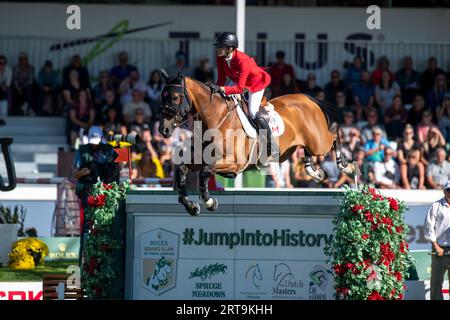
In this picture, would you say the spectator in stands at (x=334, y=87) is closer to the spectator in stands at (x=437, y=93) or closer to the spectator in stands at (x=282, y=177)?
the spectator in stands at (x=437, y=93)

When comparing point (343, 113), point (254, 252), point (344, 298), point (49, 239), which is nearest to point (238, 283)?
point (254, 252)

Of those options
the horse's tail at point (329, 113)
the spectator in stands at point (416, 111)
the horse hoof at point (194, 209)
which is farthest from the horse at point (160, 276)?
the spectator in stands at point (416, 111)

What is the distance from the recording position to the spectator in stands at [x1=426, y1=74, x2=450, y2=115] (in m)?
20.3

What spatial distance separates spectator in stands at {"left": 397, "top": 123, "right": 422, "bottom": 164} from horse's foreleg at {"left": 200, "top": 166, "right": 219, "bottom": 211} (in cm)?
741

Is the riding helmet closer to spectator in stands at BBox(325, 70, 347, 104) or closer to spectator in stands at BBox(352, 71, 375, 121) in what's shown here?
spectator in stands at BBox(325, 70, 347, 104)

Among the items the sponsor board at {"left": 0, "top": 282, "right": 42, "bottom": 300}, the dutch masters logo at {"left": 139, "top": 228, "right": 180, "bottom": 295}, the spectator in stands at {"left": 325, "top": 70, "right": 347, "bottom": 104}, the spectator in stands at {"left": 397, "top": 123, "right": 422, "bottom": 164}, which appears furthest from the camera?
the spectator in stands at {"left": 325, "top": 70, "right": 347, "bottom": 104}

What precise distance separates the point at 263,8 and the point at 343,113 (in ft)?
10.8

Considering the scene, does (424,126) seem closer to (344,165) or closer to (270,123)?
(344,165)

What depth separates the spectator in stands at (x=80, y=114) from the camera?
19.2 m

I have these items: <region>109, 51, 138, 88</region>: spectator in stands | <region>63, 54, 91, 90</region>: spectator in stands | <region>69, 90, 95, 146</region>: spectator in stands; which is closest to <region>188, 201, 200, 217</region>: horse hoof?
<region>69, 90, 95, 146</region>: spectator in stands

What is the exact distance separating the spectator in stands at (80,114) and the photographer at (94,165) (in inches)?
195

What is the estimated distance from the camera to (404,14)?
2202cm

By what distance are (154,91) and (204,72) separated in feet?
3.04

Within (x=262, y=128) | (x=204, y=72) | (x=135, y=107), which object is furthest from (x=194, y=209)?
(x=204, y=72)
